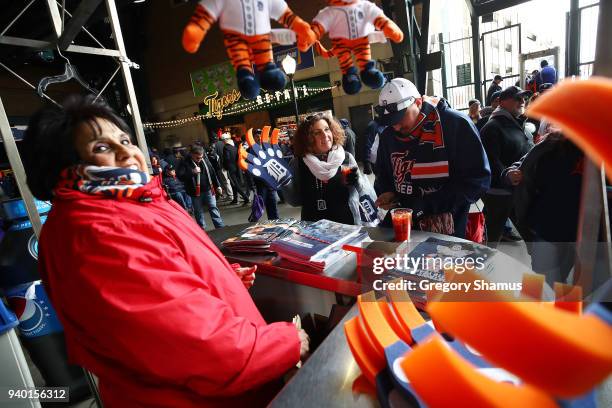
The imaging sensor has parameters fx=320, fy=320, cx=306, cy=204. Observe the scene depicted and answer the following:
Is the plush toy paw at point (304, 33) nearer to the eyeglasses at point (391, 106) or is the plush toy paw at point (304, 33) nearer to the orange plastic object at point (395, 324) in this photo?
the orange plastic object at point (395, 324)

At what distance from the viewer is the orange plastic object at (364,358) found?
698mm

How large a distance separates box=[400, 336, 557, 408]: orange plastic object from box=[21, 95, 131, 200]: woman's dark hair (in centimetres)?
110

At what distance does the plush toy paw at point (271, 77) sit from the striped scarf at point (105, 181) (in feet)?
1.57

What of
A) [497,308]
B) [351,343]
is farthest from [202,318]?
[497,308]

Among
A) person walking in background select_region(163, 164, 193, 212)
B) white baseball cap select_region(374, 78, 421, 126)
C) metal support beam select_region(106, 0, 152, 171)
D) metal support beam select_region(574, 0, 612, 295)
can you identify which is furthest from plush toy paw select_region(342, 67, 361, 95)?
person walking in background select_region(163, 164, 193, 212)

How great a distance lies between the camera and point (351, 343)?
0.77 meters

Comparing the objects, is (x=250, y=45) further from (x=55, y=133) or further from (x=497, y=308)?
(x=497, y=308)

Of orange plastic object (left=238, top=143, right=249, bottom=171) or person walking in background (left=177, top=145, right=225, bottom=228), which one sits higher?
orange plastic object (left=238, top=143, right=249, bottom=171)

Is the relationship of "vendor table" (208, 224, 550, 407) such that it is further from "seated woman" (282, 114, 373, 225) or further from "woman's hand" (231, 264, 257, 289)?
"seated woman" (282, 114, 373, 225)

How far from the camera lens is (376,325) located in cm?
76

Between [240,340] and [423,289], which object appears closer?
[240,340]

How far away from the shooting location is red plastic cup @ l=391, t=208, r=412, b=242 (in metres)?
1.49

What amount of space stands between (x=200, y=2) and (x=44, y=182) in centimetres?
77

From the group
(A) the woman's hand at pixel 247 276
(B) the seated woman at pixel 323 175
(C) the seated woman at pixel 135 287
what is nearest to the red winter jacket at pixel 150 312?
(C) the seated woman at pixel 135 287
